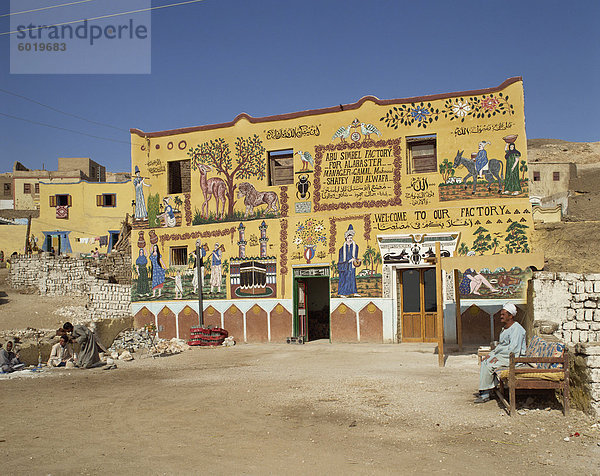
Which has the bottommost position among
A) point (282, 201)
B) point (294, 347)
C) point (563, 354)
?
point (294, 347)

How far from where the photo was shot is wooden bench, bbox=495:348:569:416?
7539 mm

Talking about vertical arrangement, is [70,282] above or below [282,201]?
below

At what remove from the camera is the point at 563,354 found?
760 centimetres

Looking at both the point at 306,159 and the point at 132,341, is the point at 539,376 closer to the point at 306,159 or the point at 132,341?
the point at 306,159

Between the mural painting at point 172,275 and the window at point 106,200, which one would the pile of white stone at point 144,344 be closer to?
the mural painting at point 172,275

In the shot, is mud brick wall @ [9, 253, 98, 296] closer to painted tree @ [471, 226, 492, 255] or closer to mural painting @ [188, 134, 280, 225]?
mural painting @ [188, 134, 280, 225]

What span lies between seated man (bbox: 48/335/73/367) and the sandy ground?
5.05 ft

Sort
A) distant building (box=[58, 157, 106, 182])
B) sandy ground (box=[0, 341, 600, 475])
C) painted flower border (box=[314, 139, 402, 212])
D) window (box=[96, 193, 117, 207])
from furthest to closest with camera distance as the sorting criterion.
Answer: distant building (box=[58, 157, 106, 182]) → window (box=[96, 193, 117, 207]) → painted flower border (box=[314, 139, 402, 212]) → sandy ground (box=[0, 341, 600, 475])

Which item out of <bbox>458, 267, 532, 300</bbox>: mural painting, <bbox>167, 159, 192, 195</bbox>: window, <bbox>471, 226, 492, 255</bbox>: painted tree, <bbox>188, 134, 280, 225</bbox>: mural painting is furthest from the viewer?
<bbox>167, 159, 192, 195</bbox>: window

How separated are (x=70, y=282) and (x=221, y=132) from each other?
16.0 meters

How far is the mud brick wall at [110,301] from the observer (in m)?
23.8

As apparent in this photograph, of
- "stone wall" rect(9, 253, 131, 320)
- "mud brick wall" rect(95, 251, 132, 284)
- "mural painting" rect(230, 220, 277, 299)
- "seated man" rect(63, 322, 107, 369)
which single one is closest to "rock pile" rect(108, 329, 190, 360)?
"mural painting" rect(230, 220, 277, 299)

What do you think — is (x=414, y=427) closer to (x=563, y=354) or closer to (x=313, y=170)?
(x=563, y=354)

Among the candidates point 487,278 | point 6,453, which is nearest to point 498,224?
point 487,278
